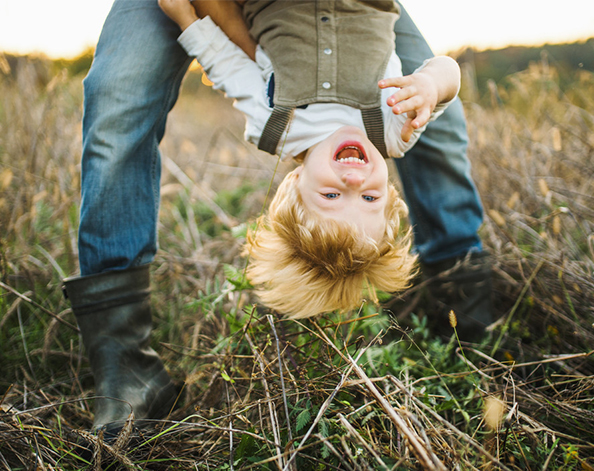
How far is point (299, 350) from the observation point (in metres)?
1.28

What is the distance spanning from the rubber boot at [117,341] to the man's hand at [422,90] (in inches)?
41.7

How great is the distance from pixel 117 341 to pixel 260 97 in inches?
38.8

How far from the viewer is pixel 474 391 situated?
134 centimetres

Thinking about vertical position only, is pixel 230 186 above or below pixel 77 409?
below

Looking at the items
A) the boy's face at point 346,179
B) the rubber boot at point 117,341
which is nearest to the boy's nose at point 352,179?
the boy's face at point 346,179

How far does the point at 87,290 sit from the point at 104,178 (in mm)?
392

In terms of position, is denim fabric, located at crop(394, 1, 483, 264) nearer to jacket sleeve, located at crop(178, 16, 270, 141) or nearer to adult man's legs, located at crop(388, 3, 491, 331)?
adult man's legs, located at crop(388, 3, 491, 331)

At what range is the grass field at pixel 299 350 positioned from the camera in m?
1.08

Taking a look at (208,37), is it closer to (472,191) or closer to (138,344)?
(138,344)

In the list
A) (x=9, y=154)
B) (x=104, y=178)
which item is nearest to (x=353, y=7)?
(x=104, y=178)

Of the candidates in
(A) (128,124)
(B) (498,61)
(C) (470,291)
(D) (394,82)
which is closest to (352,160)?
(D) (394,82)

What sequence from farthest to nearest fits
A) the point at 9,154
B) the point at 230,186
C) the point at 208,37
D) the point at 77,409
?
1. the point at 230,186
2. the point at 9,154
3. the point at 77,409
4. the point at 208,37

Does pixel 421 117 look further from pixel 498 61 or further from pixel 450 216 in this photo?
pixel 498 61

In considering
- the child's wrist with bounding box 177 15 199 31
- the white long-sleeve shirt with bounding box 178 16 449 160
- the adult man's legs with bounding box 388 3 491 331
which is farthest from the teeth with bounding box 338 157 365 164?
the child's wrist with bounding box 177 15 199 31
